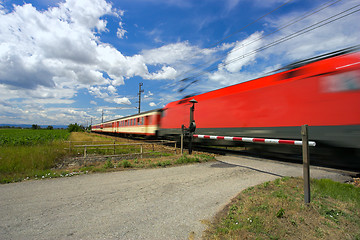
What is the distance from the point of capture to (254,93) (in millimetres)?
7512

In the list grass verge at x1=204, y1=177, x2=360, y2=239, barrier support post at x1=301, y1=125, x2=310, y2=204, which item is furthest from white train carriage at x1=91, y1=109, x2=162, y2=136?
barrier support post at x1=301, y1=125, x2=310, y2=204

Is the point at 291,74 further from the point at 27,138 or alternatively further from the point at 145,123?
Answer: the point at 27,138

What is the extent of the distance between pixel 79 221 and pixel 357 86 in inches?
274

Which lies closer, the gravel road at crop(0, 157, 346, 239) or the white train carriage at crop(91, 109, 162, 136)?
the gravel road at crop(0, 157, 346, 239)

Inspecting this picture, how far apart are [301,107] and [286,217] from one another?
3.87 m

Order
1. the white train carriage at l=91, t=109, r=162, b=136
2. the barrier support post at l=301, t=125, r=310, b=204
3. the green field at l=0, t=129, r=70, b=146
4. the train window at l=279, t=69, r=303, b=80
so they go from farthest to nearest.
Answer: the white train carriage at l=91, t=109, r=162, b=136
the green field at l=0, t=129, r=70, b=146
the train window at l=279, t=69, r=303, b=80
the barrier support post at l=301, t=125, r=310, b=204

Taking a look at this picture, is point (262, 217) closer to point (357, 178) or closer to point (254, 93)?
point (254, 93)

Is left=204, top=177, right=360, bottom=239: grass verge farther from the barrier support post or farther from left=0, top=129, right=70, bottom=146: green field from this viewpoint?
left=0, top=129, right=70, bottom=146: green field

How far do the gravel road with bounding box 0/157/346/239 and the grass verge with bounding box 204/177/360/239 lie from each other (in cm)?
38

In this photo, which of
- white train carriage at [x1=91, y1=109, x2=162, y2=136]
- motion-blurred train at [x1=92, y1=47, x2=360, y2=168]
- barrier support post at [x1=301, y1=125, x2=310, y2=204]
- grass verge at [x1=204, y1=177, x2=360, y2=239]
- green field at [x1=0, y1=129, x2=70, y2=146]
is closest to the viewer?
A: grass verge at [x1=204, y1=177, x2=360, y2=239]

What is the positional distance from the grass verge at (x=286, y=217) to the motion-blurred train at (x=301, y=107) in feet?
5.25

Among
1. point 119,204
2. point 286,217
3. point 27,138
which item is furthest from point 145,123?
point 286,217

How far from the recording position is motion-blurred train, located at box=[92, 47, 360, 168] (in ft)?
15.2

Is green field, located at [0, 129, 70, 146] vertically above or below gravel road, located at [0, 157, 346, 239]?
above
